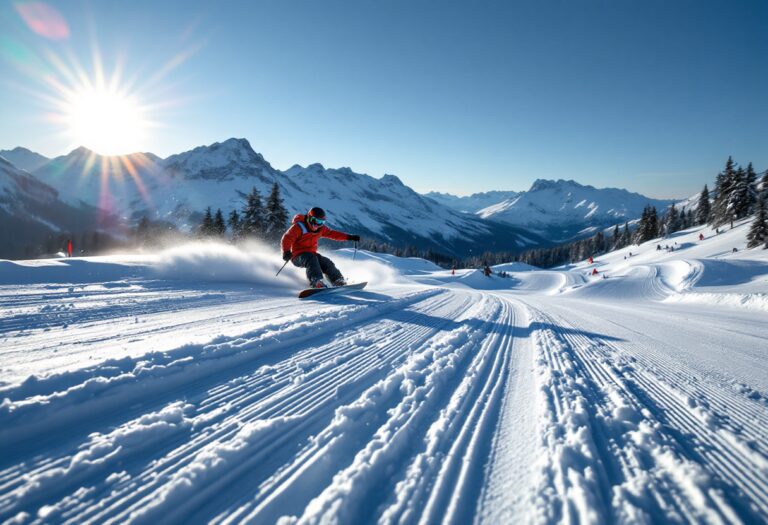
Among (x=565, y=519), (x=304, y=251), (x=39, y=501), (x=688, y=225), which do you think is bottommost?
(x=565, y=519)

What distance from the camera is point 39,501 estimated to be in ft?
4.54

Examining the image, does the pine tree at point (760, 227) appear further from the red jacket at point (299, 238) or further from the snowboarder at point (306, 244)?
the red jacket at point (299, 238)

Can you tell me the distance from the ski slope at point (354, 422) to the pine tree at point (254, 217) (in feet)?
112

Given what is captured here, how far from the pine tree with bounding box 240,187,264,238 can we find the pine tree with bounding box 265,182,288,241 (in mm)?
812

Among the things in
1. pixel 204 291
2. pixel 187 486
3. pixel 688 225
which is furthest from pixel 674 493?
pixel 688 225

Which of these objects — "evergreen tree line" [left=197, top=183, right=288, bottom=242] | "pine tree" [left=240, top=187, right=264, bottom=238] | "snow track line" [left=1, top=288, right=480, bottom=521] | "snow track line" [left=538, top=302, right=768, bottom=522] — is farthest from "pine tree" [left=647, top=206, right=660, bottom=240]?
"snow track line" [left=1, top=288, right=480, bottom=521]

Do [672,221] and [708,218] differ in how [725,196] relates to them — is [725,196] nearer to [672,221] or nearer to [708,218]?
[708,218]

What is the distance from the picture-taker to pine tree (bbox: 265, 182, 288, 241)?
3691 centimetres

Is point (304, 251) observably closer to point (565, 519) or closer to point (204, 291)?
point (204, 291)

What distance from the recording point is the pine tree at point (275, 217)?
121 ft

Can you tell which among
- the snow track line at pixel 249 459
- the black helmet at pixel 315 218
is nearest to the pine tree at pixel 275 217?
the black helmet at pixel 315 218

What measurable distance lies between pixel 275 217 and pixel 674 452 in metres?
38.4

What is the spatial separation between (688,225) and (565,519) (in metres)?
112

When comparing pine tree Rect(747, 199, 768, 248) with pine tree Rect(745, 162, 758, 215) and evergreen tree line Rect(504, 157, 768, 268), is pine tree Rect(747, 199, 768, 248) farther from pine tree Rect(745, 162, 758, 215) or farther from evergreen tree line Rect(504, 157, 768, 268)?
pine tree Rect(745, 162, 758, 215)
